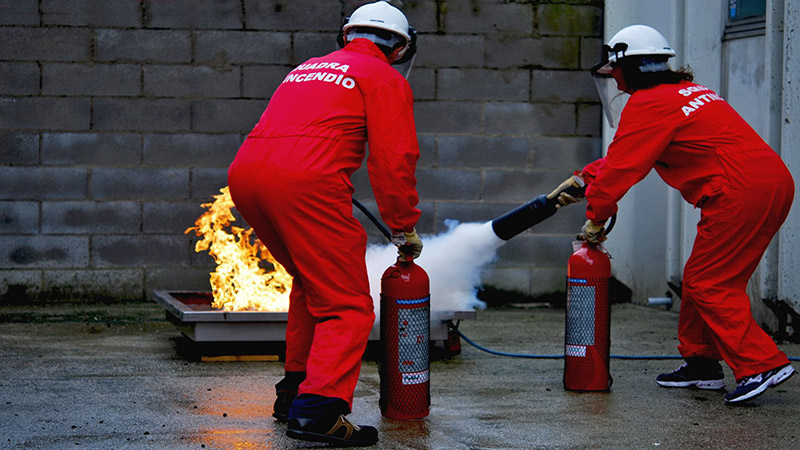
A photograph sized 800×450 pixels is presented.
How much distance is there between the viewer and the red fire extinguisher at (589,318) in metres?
4.95

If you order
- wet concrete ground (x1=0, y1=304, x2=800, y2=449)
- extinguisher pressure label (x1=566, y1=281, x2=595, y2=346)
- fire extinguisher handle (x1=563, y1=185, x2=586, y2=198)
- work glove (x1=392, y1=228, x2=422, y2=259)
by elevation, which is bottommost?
wet concrete ground (x1=0, y1=304, x2=800, y2=449)

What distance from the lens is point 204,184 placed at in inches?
318

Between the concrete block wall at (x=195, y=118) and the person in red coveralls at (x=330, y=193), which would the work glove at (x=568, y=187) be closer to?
the person in red coveralls at (x=330, y=193)

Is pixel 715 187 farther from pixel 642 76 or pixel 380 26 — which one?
pixel 380 26

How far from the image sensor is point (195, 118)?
8.06 metres

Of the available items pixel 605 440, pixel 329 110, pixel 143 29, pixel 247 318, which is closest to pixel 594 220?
pixel 605 440

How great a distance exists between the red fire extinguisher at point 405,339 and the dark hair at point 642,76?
5.06 feet

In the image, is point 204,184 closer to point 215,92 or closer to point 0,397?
point 215,92

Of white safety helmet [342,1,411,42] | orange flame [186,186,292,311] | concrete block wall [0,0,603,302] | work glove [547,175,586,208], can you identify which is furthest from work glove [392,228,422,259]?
concrete block wall [0,0,603,302]

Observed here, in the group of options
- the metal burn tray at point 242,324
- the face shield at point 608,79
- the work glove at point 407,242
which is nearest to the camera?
the work glove at point 407,242

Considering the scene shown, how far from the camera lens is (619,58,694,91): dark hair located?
488 centimetres

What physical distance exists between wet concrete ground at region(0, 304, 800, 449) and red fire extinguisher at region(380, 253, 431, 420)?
0.11m

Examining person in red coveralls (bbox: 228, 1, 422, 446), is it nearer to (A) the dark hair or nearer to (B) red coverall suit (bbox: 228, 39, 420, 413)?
(B) red coverall suit (bbox: 228, 39, 420, 413)

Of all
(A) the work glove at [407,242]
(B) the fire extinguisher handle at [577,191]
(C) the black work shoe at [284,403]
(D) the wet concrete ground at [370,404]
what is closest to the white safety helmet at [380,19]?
(A) the work glove at [407,242]
